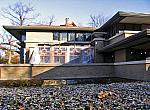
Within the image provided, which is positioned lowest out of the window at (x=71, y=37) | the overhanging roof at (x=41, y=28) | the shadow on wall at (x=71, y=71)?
the shadow on wall at (x=71, y=71)

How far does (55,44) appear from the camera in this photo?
2925 centimetres

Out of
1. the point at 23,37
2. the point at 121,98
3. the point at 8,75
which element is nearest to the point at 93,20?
the point at 23,37

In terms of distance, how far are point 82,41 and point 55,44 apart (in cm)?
388

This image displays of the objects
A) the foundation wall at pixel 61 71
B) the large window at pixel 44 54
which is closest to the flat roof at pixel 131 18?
the foundation wall at pixel 61 71

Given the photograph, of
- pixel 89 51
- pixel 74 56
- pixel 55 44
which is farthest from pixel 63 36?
pixel 89 51

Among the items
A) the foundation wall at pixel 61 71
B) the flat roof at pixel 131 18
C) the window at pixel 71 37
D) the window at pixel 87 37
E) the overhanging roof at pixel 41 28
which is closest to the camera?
the foundation wall at pixel 61 71

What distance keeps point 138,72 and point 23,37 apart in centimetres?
1952

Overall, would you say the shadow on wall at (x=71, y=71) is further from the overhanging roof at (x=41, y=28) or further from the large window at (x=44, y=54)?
the overhanging roof at (x=41, y=28)

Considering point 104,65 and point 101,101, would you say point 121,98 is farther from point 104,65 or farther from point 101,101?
point 104,65

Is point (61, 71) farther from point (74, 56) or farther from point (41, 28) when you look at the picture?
point (41, 28)

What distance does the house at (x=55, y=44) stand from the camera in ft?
88.0

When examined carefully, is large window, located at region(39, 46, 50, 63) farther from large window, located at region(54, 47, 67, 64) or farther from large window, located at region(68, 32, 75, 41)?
large window, located at region(68, 32, 75, 41)

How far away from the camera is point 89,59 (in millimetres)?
27578

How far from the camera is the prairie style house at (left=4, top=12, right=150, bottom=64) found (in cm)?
2270
